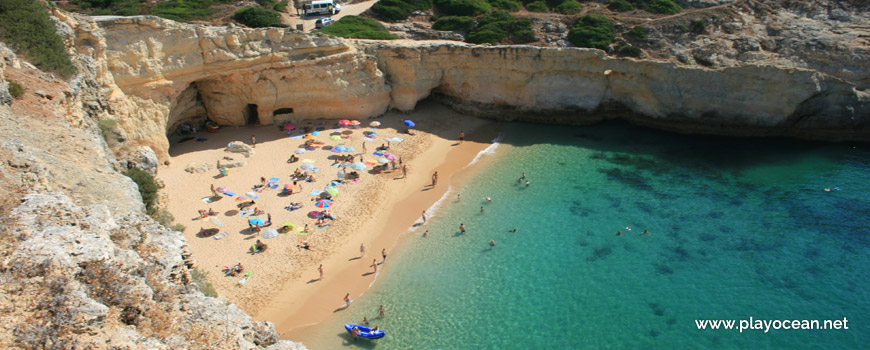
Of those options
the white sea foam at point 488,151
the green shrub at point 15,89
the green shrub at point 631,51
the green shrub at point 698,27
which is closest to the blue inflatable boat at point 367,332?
the green shrub at point 15,89

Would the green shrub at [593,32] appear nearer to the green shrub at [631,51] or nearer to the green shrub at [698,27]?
the green shrub at [631,51]

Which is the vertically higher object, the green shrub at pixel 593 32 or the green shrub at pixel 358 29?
the green shrub at pixel 593 32

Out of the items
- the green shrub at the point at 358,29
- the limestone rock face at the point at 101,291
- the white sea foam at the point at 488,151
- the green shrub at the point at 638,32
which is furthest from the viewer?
the green shrub at the point at 358,29

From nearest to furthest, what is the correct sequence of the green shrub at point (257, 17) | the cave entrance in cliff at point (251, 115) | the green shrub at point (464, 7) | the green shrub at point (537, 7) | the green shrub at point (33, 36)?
1. the green shrub at point (33, 36)
2. the cave entrance in cliff at point (251, 115)
3. the green shrub at point (257, 17)
4. the green shrub at point (464, 7)
5. the green shrub at point (537, 7)

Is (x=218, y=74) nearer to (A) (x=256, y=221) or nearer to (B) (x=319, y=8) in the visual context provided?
(A) (x=256, y=221)

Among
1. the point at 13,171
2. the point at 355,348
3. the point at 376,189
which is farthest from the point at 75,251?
the point at 376,189

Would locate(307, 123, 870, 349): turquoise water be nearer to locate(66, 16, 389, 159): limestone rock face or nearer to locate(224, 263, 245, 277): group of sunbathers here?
locate(224, 263, 245, 277): group of sunbathers
